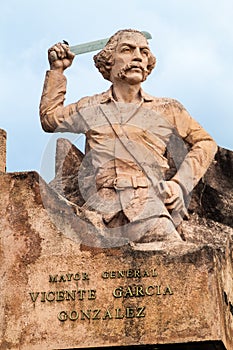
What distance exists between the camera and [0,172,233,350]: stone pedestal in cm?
1235

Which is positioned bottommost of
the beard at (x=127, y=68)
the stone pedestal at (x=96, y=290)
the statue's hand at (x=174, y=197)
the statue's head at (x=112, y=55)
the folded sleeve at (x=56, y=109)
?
the stone pedestal at (x=96, y=290)

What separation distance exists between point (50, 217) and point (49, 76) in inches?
74.8

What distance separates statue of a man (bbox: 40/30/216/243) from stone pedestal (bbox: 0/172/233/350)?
1.82 feet

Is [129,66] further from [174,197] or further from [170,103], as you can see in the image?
[174,197]

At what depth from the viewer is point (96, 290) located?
12617 mm

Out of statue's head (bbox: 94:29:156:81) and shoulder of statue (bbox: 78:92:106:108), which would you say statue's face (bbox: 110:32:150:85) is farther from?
shoulder of statue (bbox: 78:92:106:108)

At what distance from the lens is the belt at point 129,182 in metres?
13.4

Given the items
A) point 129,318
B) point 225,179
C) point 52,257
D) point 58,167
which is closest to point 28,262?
point 52,257

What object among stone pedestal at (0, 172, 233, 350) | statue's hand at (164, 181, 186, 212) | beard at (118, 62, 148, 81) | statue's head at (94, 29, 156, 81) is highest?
statue's head at (94, 29, 156, 81)

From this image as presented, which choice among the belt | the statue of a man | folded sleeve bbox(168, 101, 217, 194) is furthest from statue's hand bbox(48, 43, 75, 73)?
the belt

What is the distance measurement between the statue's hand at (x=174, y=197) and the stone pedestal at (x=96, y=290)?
765mm

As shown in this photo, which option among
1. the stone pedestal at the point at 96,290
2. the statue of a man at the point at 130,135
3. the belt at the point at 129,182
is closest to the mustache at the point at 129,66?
the statue of a man at the point at 130,135

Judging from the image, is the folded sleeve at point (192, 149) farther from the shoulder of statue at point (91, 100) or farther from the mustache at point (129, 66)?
the shoulder of statue at point (91, 100)

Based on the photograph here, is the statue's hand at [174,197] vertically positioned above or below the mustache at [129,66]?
below
